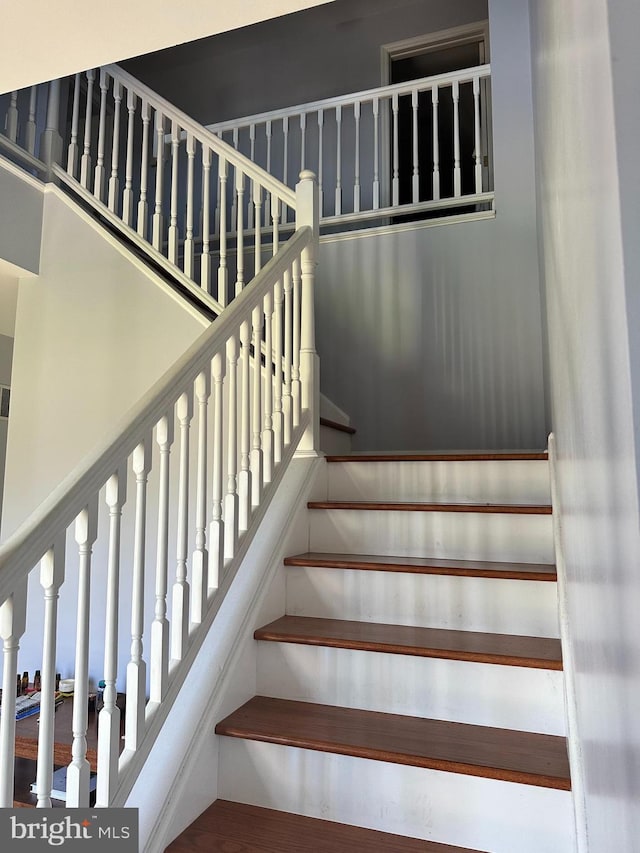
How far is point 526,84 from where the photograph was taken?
329 centimetres

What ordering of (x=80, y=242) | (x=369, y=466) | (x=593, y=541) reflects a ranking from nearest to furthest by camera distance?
(x=593, y=541) < (x=369, y=466) < (x=80, y=242)

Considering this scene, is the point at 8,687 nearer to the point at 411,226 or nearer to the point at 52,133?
the point at 52,133

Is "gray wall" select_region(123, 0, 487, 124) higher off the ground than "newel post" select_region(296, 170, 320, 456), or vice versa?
"gray wall" select_region(123, 0, 487, 124)

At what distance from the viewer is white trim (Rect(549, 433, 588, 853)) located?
1.08 m

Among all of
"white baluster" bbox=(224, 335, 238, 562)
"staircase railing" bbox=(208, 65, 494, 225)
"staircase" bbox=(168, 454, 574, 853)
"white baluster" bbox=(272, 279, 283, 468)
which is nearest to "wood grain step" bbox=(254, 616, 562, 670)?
"staircase" bbox=(168, 454, 574, 853)

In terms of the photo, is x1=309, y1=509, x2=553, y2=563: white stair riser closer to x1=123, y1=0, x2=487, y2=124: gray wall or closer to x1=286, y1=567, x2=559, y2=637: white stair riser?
x1=286, y1=567, x2=559, y2=637: white stair riser

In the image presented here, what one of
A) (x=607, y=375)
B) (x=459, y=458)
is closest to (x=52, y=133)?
(x=459, y=458)

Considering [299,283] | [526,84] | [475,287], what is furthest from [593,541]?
[526,84]

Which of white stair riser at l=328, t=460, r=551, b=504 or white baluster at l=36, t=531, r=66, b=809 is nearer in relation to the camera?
white baluster at l=36, t=531, r=66, b=809

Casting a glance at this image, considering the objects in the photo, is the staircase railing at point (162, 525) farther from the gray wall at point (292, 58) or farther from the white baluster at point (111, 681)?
the gray wall at point (292, 58)

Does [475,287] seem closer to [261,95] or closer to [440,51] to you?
[440,51]

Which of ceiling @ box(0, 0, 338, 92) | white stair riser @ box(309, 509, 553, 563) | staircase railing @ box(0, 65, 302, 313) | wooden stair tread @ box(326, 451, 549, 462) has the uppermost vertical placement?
staircase railing @ box(0, 65, 302, 313)

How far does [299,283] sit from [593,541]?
194 centimetres

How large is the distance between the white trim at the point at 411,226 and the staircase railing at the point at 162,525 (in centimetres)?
121
